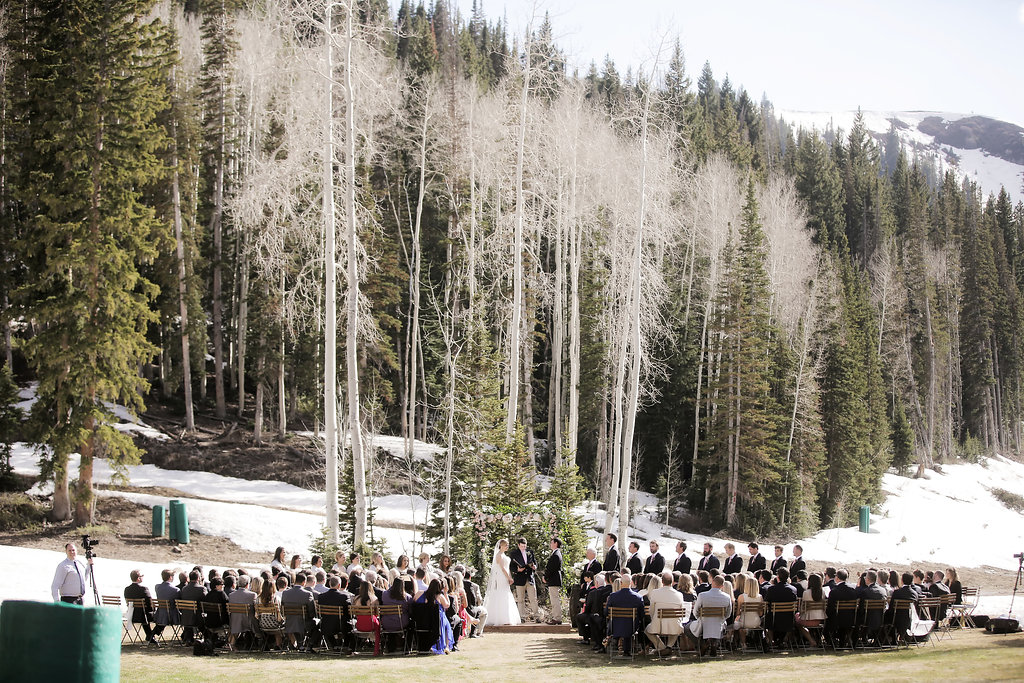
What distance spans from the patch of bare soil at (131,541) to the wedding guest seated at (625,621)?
12.4m

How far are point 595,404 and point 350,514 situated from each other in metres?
17.0

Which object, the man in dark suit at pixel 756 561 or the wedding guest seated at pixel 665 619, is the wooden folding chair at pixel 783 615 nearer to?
the wedding guest seated at pixel 665 619

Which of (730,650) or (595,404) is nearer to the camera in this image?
(730,650)

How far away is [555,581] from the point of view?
617 inches

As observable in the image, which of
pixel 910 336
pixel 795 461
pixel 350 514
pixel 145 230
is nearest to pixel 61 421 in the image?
pixel 145 230

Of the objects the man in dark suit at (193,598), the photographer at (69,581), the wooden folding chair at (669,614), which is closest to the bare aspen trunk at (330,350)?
the man in dark suit at (193,598)

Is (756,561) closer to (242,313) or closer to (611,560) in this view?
(611,560)

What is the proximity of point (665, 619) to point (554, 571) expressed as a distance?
426 cm

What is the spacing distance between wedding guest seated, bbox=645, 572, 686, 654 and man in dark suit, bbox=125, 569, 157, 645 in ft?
24.3

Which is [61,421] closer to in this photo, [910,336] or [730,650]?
[730,650]

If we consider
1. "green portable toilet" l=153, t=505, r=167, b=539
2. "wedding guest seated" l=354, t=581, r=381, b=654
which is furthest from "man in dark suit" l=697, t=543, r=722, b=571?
"green portable toilet" l=153, t=505, r=167, b=539

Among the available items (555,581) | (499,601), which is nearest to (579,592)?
(555,581)

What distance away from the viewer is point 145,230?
22016 millimetres

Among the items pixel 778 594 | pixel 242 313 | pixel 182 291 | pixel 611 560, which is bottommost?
pixel 611 560
